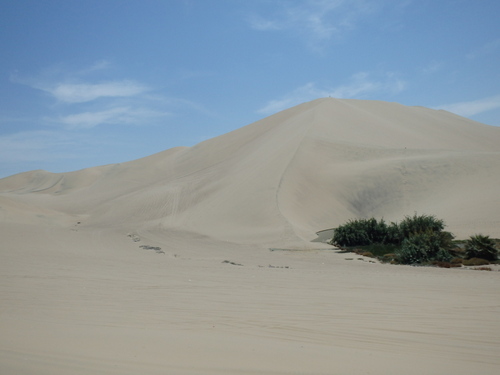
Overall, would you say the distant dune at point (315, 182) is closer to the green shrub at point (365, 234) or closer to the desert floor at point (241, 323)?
the green shrub at point (365, 234)

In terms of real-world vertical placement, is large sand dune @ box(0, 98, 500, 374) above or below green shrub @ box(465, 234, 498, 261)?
below

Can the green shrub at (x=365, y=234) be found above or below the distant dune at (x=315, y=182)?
below

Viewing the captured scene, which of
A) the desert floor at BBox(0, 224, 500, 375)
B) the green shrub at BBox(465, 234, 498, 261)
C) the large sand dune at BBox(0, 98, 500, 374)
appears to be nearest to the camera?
the desert floor at BBox(0, 224, 500, 375)

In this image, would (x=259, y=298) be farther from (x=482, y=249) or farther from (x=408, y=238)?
(x=408, y=238)

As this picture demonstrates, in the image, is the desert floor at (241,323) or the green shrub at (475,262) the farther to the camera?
the green shrub at (475,262)

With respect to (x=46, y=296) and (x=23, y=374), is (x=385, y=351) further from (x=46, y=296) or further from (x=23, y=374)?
(x=46, y=296)

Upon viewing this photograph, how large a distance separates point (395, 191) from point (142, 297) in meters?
31.2

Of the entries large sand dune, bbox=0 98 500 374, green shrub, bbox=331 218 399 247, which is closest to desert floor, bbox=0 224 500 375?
large sand dune, bbox=0 98 500 374

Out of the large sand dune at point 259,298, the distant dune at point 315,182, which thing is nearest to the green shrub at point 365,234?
the large sand dune at point 259,298

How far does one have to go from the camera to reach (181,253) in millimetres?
18797

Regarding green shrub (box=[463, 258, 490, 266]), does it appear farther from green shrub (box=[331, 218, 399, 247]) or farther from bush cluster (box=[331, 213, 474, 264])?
green shrub (box=[331, 218, 399, 247])

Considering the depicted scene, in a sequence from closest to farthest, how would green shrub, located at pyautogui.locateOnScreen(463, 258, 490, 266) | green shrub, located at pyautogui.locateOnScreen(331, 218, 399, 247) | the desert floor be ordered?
the desert floor < green shrub, located at pyautogui.locateOnScreen(463, 258, 490, 266) < green shrub, located at pyautogui.locateOnScreen(331, 218, 399, 247)

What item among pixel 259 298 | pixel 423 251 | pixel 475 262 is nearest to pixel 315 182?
pixel 423 251

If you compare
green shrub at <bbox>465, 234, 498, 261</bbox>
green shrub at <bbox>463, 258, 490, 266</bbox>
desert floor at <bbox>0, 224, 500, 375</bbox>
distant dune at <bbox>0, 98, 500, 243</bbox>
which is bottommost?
desert floor at <bbox>0, 224, 500, 375</bbox>
